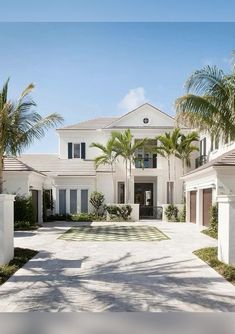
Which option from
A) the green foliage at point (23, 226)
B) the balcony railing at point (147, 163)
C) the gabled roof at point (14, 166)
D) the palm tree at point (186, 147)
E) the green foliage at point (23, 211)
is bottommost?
the green foliage at point (23, 226)

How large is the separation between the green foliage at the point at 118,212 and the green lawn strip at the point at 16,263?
15.4 meters

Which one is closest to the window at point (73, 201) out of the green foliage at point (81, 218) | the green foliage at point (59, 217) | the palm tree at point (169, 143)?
the green foliage at point (59, 217)

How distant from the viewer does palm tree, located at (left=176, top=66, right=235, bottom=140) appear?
1164 centimetres

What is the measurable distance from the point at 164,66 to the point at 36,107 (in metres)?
5.92

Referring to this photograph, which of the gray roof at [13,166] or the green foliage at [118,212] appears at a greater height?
the gray roof at [13,166]

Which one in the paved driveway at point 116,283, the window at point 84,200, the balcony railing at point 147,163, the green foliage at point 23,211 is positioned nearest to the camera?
the paved driveway at point 116,283

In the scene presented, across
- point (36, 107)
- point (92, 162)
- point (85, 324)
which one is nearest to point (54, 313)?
point (85, 324)

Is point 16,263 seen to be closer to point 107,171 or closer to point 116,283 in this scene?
point 116,283

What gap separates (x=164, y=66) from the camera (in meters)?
13.1

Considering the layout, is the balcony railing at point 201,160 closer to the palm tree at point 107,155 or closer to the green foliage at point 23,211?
the palm tree at point 107,155

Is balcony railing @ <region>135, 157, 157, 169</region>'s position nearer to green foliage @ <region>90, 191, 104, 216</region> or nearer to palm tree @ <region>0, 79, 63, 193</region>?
green foliage @ <region>90, 191, 104, 216</region>

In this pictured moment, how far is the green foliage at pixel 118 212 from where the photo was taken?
28.1m

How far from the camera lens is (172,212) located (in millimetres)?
28500

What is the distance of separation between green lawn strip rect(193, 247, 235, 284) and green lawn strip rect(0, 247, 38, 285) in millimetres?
5211
